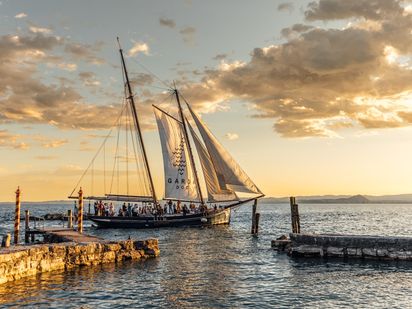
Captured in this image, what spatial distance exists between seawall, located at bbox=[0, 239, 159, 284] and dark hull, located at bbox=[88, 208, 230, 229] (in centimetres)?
3235

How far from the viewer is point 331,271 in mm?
24844

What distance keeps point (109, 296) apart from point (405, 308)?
12.0 meters

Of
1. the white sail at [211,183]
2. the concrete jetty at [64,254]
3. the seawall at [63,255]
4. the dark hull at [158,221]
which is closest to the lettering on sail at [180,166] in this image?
the white sail at [211,183]

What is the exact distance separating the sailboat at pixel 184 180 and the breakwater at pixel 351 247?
28.7 metres

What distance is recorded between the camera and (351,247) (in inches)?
1124

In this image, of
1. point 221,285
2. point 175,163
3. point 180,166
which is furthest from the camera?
point 180,166

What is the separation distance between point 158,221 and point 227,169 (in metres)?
12.0

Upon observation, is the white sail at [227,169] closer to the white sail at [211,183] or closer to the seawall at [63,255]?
the white sail at [211,183]

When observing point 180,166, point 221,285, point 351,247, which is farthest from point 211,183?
point 221,285

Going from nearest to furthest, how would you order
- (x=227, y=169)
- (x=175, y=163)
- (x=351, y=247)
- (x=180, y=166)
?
(x=351, y=247)
(x=227, y=169)
(x=175, y=163)
(x=180, y=166)

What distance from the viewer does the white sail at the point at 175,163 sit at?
214 feet

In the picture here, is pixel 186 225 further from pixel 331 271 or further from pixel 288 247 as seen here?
pixel 331 271

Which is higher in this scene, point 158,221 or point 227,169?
point 227,169

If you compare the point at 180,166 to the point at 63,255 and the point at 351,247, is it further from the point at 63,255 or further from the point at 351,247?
the point at 63,255
